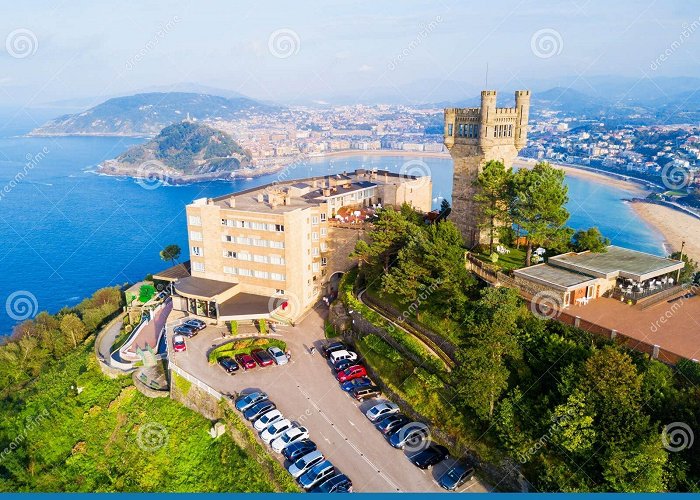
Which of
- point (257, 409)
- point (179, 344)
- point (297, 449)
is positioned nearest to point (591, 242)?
point (297, 449)

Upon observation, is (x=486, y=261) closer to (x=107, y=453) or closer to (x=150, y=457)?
(x=150, y=457)

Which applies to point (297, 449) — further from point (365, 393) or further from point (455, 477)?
point (455, 477)

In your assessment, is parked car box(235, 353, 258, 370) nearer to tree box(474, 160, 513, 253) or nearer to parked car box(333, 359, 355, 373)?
parked car box(333, 359, 355, 373)

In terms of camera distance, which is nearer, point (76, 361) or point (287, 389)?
point (287, 389)

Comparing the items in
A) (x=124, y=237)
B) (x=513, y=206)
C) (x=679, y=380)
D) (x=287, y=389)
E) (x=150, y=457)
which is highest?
(x=513, y=206)

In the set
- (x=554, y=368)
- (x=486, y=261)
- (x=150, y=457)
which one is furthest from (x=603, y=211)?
(x=150, y=457)

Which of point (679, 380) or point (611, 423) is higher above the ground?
point (679, 380)

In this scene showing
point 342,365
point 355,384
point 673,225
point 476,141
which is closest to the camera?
point 355,384
